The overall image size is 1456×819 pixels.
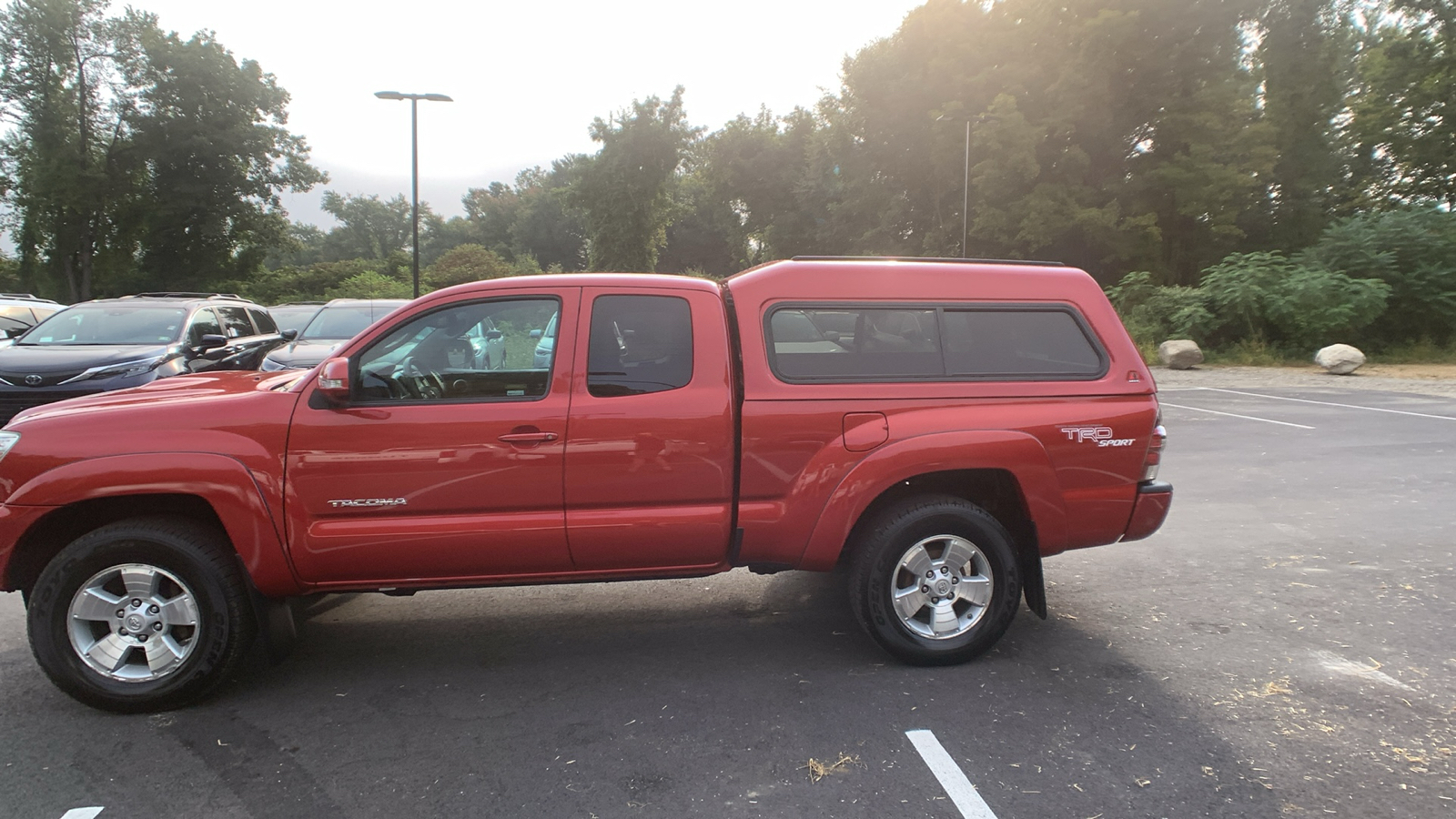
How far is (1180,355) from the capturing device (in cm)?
2147

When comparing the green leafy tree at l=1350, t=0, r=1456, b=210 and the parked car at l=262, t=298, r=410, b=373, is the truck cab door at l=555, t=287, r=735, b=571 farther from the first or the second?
the green leafy tree at l=1350, t=0, r=1456, b=210

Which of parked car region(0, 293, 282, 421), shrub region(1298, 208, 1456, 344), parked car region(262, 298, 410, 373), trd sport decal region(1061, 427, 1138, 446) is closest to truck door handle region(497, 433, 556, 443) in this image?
trd sport decal region(1061, 427, 1138, 446)

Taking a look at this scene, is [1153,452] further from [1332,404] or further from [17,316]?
[17,316]

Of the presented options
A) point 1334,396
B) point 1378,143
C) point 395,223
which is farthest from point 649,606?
point 395,223

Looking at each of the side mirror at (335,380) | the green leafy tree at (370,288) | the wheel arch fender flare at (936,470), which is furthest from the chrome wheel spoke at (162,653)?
the green leafy tree at (370,288)

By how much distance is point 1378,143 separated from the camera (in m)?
34.6

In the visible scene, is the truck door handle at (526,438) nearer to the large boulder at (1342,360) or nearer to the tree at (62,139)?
the large boulder at (1342,360)

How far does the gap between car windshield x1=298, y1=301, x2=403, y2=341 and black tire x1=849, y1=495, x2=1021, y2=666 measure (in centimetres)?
927

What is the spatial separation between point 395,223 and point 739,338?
115 meters

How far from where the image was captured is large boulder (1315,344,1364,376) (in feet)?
65.5

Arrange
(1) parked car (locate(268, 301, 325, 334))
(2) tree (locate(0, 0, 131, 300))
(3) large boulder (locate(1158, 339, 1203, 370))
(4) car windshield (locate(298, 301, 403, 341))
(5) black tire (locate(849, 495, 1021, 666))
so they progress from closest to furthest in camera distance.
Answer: (5) black tire (locate(849, 495, 1021, 666))
(4) car windshield (locate(298, 301, 403, 341))
(1) parked car (locate(268, 301, 325, 334))
(3) large boulder (locate(1158, 339, 1203, 370))
(2) tree (locate(0, 0, 131, 300))

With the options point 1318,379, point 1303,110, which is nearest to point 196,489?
point 1318,379

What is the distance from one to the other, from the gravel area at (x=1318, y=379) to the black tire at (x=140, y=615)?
18.5 m

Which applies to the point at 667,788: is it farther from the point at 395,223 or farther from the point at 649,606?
the point at 395,223
